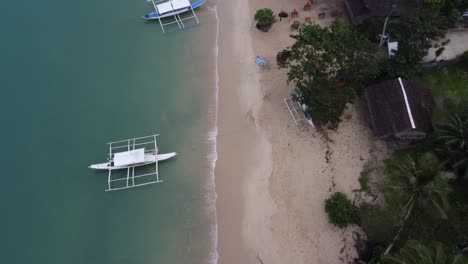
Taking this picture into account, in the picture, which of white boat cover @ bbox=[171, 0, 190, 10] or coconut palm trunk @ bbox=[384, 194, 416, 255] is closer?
coconut palm trunk @ bbox=[384, 194, 416, 255]

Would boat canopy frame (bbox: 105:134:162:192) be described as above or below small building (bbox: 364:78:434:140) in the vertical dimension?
below

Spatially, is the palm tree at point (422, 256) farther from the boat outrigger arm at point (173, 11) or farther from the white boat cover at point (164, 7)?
the white boat cover at point (164, 7)

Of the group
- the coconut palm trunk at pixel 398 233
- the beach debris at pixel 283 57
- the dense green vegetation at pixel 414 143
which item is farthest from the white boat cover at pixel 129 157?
the coconut palm trunk at pixel 398 233

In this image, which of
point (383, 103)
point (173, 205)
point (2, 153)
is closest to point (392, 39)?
point (383, 103)

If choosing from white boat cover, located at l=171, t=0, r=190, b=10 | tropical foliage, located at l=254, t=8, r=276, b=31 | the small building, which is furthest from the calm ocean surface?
the small building

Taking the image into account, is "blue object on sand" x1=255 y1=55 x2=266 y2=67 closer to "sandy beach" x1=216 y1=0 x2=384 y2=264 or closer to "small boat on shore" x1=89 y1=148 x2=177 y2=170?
"sandy beach" x1=216 y1=0 x2=384 y2=264

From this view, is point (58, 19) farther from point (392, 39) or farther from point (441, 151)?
point (441, 151)
